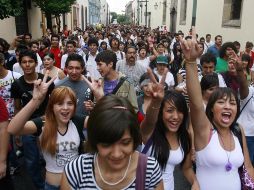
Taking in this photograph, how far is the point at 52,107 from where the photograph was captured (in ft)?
9.30

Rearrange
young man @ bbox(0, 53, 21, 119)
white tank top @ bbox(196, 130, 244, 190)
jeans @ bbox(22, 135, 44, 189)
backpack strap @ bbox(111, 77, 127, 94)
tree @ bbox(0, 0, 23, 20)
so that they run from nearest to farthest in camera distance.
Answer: white tank top @ bbox(196, 130, 244, 190) < jeans @ bbox(22, 135, 44, 189) < backpack strap @ bbox(111, 77, 127, 94) < young man @ bbox(0, 53, 21, 119) < tree @ bbox(0, 0, 23, 20)

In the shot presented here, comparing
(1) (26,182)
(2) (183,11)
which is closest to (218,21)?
(2) (183,11)

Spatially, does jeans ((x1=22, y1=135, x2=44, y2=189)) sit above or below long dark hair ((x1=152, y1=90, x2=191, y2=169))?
below

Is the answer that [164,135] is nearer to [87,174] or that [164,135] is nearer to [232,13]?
[87,174]

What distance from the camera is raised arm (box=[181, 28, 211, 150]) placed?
7.09ft

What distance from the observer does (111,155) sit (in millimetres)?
1607

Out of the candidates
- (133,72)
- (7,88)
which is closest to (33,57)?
(7,88)

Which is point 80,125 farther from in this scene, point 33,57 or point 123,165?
point 33,57

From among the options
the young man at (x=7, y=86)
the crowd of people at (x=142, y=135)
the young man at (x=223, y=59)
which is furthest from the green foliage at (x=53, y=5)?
the crowd of people at (x=142, y=135)

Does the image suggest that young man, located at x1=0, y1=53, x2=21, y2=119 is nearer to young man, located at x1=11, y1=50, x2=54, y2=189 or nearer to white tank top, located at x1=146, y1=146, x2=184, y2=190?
young man, located at x1=11, y1=50, x2=54, y2=189

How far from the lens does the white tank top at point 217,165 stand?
239 cm

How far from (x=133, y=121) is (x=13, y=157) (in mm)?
3458

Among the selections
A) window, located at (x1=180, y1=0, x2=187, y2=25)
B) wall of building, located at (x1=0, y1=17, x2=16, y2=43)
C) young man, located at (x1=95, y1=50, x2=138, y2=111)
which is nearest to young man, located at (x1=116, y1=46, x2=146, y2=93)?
young man, located at (x1=95, y1=50, x2=138, y2=111)

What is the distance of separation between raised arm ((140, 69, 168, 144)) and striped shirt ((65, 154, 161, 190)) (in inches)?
27.5
